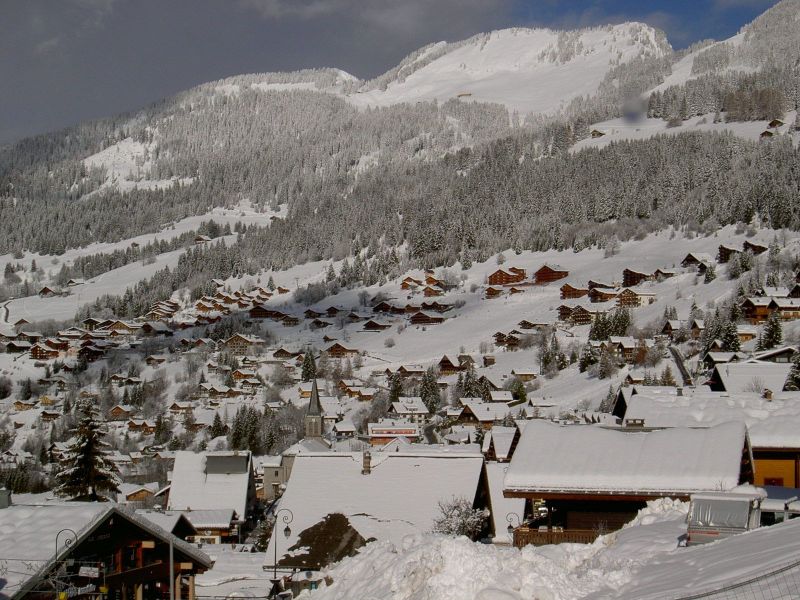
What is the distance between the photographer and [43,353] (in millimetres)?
142500

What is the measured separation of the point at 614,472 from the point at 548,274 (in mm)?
107840

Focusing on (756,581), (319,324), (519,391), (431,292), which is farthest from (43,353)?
(756,581)

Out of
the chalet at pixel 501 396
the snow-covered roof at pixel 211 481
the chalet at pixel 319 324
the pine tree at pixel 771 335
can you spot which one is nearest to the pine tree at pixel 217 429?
the chalet at pixel 501 396

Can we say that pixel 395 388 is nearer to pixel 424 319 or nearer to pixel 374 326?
pixel 424 319

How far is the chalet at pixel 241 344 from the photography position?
12675 centimetres

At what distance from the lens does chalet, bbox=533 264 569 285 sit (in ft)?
427

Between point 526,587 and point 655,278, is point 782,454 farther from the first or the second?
point 655,278

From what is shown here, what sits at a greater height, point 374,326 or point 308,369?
point 374,326

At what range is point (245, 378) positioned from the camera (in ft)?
363

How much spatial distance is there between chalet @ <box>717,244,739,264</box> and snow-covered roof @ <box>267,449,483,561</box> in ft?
266

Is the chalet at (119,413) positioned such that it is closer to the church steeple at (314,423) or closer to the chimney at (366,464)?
the church steeple at (314,423)

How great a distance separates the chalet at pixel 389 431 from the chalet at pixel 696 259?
4691cm

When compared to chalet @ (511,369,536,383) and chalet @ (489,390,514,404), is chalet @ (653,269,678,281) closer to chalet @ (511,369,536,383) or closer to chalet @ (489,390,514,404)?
chalet @ (511,369,536,383)

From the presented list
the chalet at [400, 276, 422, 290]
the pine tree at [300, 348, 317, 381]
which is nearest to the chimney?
the pine tree at [300, 348, 317, 381]
